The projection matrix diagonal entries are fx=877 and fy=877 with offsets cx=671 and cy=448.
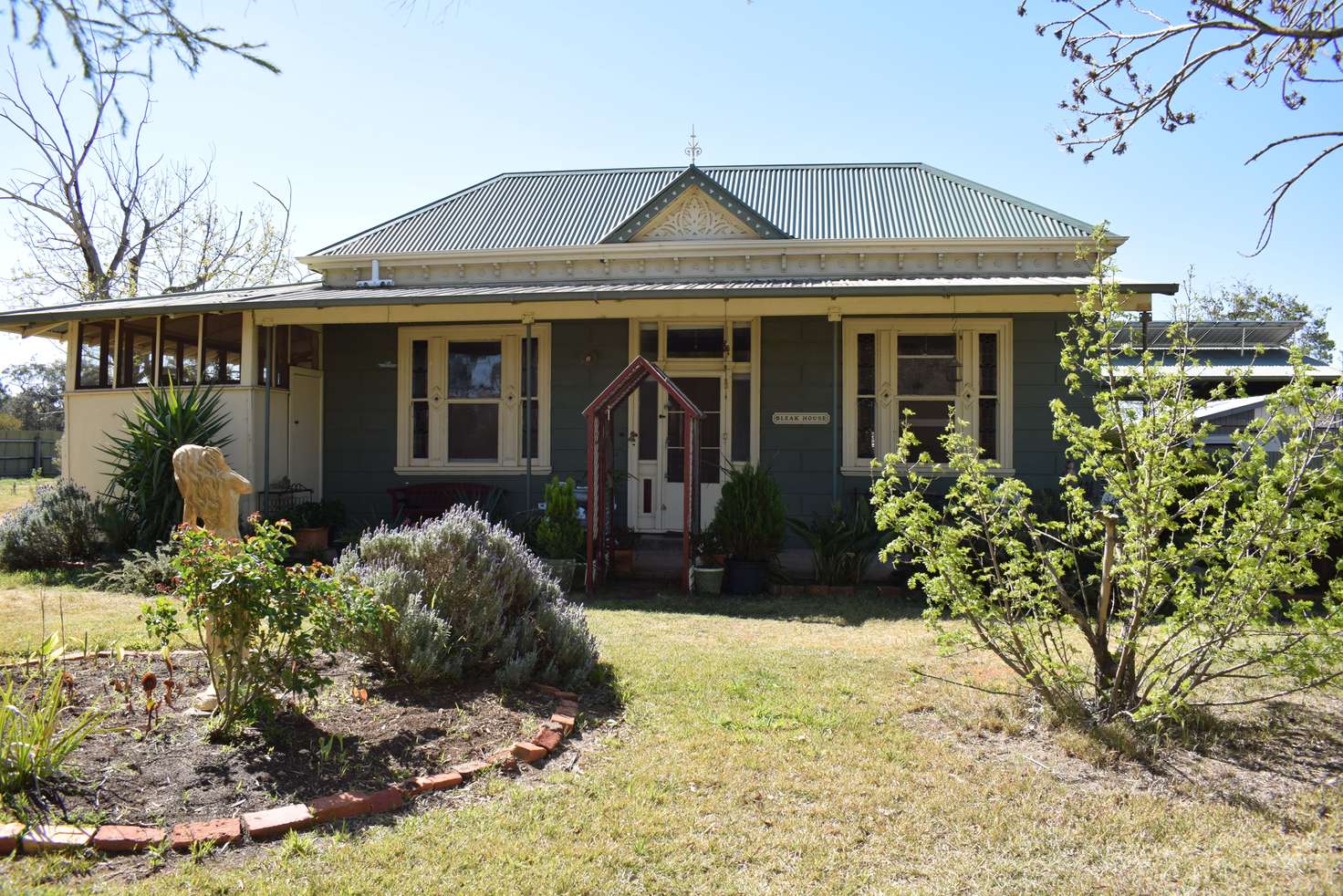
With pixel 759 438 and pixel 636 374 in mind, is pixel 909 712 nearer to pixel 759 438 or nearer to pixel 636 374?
pixel 636 374

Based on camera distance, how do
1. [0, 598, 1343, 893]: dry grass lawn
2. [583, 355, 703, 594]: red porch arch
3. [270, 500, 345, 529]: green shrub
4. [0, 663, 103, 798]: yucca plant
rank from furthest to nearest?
1. [270, 500, 345, 529]: green shrub
2. [583, 355, 703, 594]: red porch arch
3. [0, 663, 103, 798]: yucca plant
4. [0, 598, 1343, 893]: dry grass lawn

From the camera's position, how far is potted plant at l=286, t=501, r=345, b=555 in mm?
10148

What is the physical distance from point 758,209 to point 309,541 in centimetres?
782

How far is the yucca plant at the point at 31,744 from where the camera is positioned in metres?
3.26

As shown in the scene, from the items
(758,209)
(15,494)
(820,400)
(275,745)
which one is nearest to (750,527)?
(820,400)

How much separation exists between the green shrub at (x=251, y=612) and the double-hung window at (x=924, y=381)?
7.53 metres

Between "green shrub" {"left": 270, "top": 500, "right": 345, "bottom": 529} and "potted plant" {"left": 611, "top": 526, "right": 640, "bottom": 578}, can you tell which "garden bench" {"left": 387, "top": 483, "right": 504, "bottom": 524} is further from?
"potted plant" {"left": 611, "top": 526, "right": 640, "bottom": 578}

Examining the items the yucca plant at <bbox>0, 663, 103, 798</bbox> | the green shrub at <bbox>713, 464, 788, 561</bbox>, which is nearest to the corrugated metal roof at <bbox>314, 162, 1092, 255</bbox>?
the green shrub at <bbox>713, 464, 788, 561</bbox>

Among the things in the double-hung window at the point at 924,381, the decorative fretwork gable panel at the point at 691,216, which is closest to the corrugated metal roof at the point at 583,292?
the double-hung window at the point at 924,381

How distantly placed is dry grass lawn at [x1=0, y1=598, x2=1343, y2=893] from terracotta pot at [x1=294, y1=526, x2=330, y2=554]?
647cm

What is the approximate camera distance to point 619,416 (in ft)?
36.0

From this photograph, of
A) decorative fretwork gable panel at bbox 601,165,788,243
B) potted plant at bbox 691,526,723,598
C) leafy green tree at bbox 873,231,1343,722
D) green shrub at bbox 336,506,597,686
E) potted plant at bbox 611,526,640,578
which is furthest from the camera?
decorative fretwork gable panel at bbox 601,165,788,243

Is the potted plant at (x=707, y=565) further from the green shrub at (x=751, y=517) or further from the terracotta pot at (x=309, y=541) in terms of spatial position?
the terracotta pot at (x=309, y=541)

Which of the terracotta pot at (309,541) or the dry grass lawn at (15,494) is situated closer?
the terracotta pot at (309,541)
